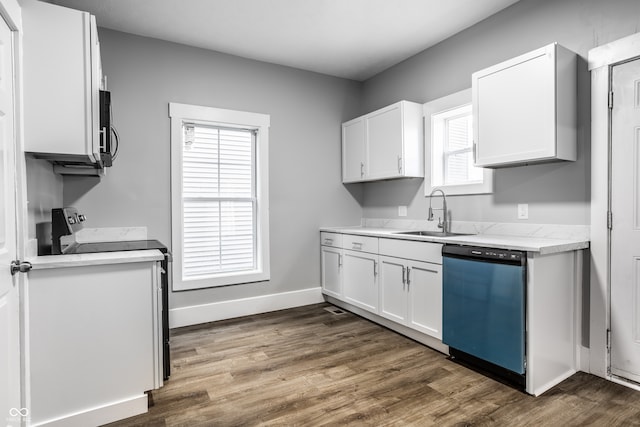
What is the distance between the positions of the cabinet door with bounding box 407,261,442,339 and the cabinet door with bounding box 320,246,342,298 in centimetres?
109

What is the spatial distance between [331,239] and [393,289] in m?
1.11

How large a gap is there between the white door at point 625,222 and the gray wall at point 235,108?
2.73 metres

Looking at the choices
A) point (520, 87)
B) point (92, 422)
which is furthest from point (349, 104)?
point (92, 422)

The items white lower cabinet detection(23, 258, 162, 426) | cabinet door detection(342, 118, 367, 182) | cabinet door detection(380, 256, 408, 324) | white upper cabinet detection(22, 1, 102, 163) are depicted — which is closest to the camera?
white lower cabinet detection(23, 258, 162, 426)

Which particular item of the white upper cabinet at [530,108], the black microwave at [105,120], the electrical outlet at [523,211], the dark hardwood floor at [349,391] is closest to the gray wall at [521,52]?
the electrical outlet at [523,211]

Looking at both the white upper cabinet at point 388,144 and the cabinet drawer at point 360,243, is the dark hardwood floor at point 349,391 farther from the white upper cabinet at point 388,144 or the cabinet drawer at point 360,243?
the white upper cabinet at point 388,144

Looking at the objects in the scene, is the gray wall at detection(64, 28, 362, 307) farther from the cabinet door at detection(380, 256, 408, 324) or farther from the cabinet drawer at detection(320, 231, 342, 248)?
the cabinet door at detection(380, 256, 408, 324)

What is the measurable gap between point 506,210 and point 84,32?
3.17 m

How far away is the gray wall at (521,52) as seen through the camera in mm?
2420

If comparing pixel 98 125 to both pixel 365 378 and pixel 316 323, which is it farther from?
pixel 316 323

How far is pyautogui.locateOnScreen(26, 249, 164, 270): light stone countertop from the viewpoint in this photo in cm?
175

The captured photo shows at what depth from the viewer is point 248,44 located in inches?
140

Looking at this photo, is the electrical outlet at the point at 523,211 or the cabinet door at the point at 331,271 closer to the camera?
the electrical outlet at the point at 523,211

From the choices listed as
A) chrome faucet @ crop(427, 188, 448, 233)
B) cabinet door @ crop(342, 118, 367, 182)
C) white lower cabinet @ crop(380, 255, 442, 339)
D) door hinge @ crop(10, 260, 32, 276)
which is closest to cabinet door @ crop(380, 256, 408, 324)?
white lower cabinet @ crop(380, 255, 442, 339)
